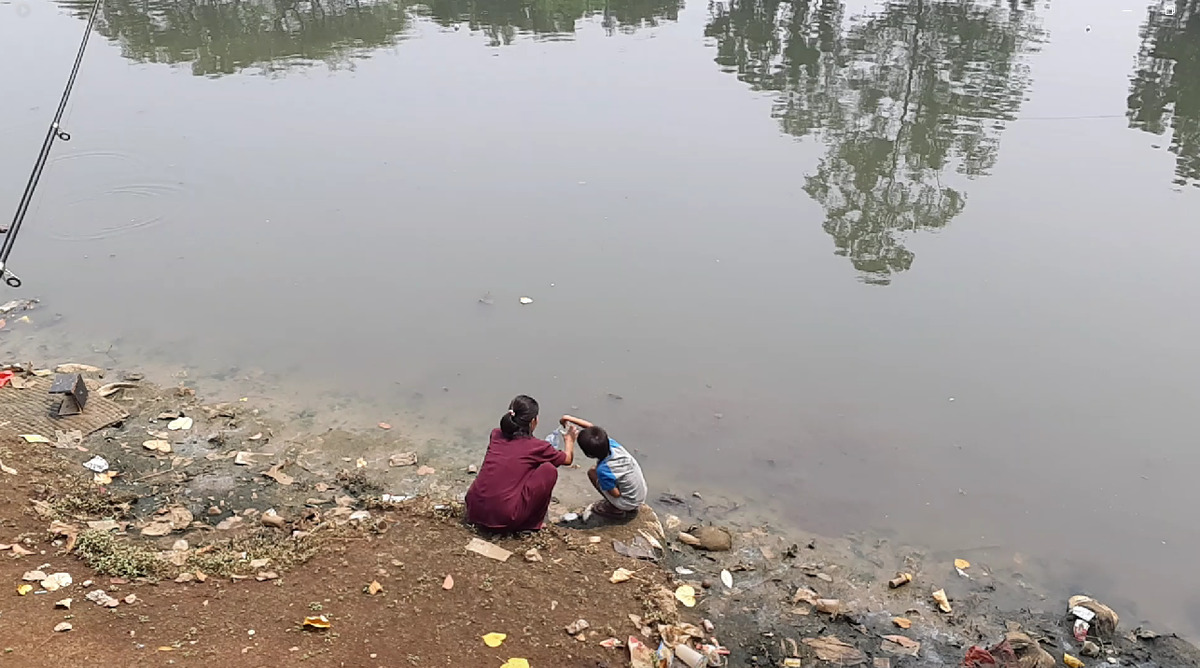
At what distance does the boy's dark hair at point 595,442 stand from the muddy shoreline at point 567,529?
0.56 metres

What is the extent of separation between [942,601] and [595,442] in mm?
1903

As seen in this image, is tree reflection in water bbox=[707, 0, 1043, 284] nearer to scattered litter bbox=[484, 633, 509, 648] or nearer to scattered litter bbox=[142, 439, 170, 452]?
scattered litter bbox=[484, 633, 509, 648]

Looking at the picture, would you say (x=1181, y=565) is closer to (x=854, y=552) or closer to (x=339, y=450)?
(x=854, y=552)

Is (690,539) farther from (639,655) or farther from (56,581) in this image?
(56,581)

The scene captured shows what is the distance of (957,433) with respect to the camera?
5.77 meters

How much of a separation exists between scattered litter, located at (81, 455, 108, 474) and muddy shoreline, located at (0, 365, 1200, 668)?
4cm

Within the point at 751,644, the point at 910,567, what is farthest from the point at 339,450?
the point at 910,567

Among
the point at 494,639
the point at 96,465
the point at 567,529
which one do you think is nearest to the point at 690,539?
the point at 567,529

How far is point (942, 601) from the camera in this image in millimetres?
4398

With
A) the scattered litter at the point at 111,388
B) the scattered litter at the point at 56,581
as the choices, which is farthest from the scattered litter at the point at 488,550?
the scattered litter at the point at 111,388

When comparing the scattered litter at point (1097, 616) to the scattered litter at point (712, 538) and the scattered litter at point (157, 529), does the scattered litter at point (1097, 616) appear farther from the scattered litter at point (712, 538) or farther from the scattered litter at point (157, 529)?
the scattered litter at point (157, 529)

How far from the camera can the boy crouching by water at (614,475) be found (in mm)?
4609

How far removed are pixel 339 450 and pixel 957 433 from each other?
3947mm

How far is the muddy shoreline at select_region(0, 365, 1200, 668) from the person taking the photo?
13.5 feet
